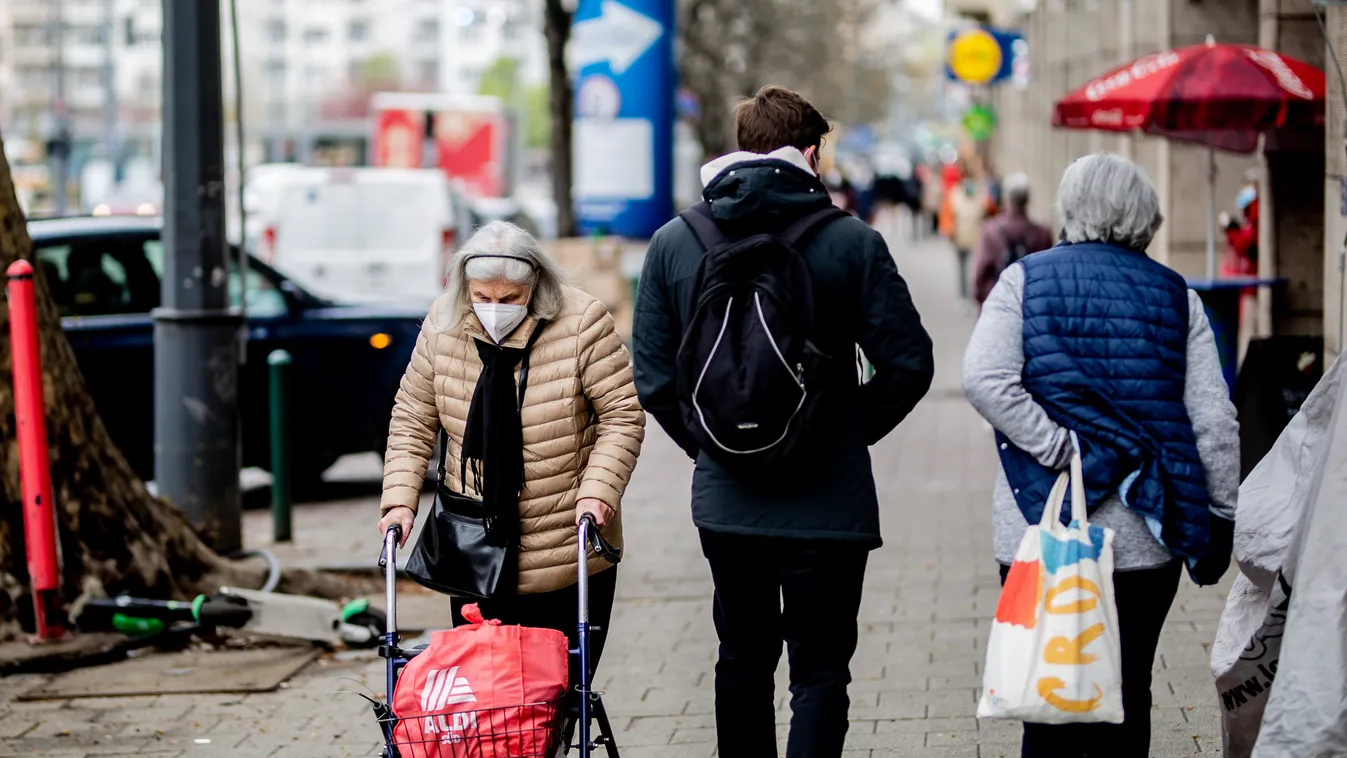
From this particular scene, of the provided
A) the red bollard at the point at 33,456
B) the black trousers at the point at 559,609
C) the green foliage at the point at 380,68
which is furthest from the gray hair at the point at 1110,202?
the green foliage at the point at 380,68

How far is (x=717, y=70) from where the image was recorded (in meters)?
51.5

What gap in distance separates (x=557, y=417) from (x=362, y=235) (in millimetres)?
15053

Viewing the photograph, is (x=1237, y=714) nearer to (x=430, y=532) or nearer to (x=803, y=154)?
(x=803, y=154)

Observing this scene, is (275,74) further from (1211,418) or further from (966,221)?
(1211,418)

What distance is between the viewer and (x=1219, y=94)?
9.20 m

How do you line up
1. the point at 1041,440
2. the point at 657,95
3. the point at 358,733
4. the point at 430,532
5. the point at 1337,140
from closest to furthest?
the point at 1041,440 → the point at 430,532 → the point at 358,733 → the point at 1337,140 → the point at 657,95

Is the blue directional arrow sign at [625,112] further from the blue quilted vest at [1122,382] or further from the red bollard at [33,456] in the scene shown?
the blue quilted vest at [1122,382]

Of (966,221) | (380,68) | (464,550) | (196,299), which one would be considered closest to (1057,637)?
(464,550)

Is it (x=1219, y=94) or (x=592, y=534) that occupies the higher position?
(x=1219, y=94)

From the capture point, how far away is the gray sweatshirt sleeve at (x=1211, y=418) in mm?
4414

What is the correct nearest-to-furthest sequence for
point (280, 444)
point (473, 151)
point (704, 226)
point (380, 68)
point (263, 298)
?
point (704, 226)
point (280, 444)
point (263, 298)
point (473, 151)
point (380, 68)

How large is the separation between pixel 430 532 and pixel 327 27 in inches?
5811

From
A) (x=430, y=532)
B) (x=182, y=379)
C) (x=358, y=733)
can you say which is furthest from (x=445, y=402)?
(x=182, y=379)

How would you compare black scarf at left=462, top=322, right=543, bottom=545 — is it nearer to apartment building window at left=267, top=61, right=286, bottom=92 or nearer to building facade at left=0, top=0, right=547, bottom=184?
building facade at left=0, top=0, right=547, bottom=184
